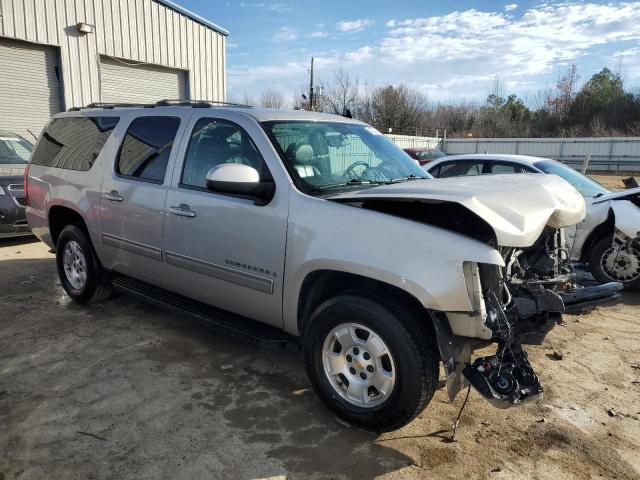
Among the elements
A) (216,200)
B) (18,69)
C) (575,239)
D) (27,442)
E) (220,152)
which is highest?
(18,69)

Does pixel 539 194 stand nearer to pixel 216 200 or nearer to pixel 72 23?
pixel 216 200

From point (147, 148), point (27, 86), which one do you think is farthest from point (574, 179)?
point (27, 86)

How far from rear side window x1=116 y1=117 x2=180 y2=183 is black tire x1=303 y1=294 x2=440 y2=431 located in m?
2.00

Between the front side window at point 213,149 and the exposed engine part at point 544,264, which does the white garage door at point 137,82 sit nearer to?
the front side window at point 213,149

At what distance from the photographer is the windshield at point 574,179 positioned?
21.3 feet

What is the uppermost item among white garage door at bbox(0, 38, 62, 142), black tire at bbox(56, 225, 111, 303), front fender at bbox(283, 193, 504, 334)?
white garage door at bbox(0, 38, 62, 142)

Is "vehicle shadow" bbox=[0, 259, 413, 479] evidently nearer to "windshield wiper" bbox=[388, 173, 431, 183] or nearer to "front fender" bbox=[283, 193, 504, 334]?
"front fender" bbox=[283, 193, 504, 334]

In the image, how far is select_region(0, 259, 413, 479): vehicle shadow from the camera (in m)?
2.79

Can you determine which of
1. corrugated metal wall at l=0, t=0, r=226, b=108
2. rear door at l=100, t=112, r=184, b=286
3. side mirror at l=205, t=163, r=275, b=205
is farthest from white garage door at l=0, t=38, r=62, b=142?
side mirror at l=205, t=163, r=275, b=205

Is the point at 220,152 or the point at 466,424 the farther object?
the point at 220,152

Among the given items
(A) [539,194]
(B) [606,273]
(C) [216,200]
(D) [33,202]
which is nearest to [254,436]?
(C) [216,200]

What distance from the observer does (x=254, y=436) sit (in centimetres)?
305

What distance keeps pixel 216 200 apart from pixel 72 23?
11362 millimetres

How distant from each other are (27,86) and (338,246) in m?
12.1
